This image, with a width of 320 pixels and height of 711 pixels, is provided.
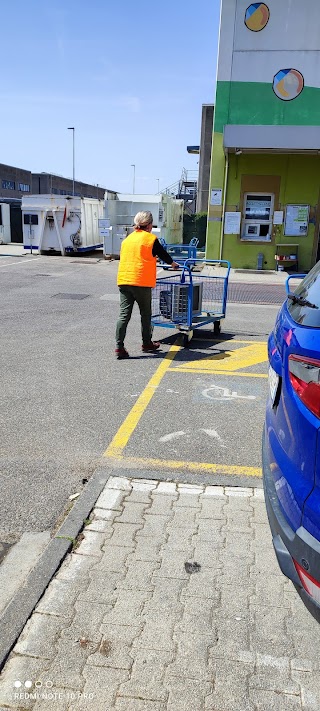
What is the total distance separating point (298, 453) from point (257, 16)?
18.0 meters

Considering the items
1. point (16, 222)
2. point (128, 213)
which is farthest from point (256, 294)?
point (16, 222)

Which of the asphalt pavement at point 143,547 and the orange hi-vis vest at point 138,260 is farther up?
the orange hi-vis vest at point 138,260

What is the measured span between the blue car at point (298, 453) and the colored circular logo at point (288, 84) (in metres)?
16.5

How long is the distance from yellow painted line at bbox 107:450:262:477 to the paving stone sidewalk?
61cm

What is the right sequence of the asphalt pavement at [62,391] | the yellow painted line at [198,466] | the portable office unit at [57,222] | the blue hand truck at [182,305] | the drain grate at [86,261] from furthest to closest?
the portable office unit at [57,222], the drain grate at [86,261], the blue hand truck at [182,305], the yellow painted line at [198,466], the asphalt pavement at [62,391]

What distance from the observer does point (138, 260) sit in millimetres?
6348

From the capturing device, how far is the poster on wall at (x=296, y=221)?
56.9 ft

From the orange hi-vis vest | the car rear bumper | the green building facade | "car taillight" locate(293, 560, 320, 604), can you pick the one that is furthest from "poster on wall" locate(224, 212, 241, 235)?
"car taillight" locate(293, 560, 320, 604)

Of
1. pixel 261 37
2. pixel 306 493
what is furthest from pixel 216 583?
pixel 261 37

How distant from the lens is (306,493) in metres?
1.89

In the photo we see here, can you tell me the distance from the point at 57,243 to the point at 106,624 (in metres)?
21.6

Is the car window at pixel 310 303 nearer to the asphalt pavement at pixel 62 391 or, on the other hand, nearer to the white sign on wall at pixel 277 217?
the asphalt pavement at pixel 62 391

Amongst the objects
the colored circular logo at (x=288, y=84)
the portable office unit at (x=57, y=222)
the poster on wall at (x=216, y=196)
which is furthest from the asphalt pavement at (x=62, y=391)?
the portable office unit at (x=57, y=222)

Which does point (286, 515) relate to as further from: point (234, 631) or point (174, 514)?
point (174, 514)
